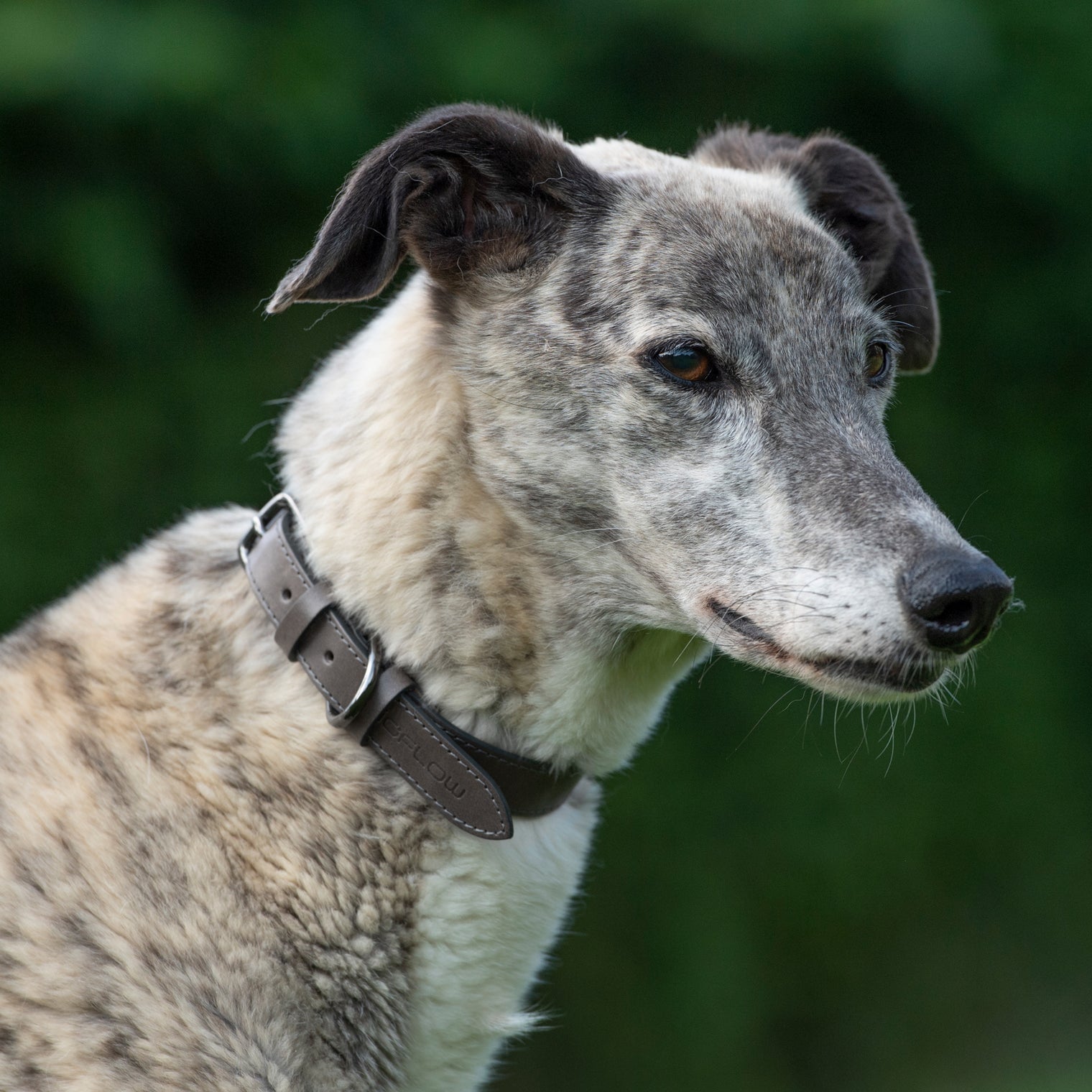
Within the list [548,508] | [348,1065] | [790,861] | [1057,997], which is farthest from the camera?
[1057,997]

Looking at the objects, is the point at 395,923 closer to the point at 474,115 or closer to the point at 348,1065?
the point at 348,1065

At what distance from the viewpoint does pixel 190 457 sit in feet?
18.6


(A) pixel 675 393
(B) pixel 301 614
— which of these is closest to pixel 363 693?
(B) pixel 301 614

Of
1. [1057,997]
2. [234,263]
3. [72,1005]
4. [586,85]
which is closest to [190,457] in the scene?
[234,263]

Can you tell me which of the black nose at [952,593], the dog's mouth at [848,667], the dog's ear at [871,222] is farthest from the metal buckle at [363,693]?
the dog's ear at [871,222]

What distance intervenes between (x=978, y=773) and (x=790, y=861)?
3.81 ft

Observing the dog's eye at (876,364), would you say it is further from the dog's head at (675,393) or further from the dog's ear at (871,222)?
the dog's ear at (871,222)

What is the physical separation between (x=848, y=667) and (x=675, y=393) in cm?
67

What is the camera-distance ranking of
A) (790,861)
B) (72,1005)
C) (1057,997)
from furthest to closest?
(1057,997) → (790,861) → (72,1005)

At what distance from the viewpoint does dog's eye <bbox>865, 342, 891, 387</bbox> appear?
3.03 metres

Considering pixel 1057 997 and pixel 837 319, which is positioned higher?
pixel 837 319

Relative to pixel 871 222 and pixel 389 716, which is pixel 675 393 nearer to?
pixel 389 716

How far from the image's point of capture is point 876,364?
3.05 m

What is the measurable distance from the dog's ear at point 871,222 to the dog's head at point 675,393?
1.59ft
